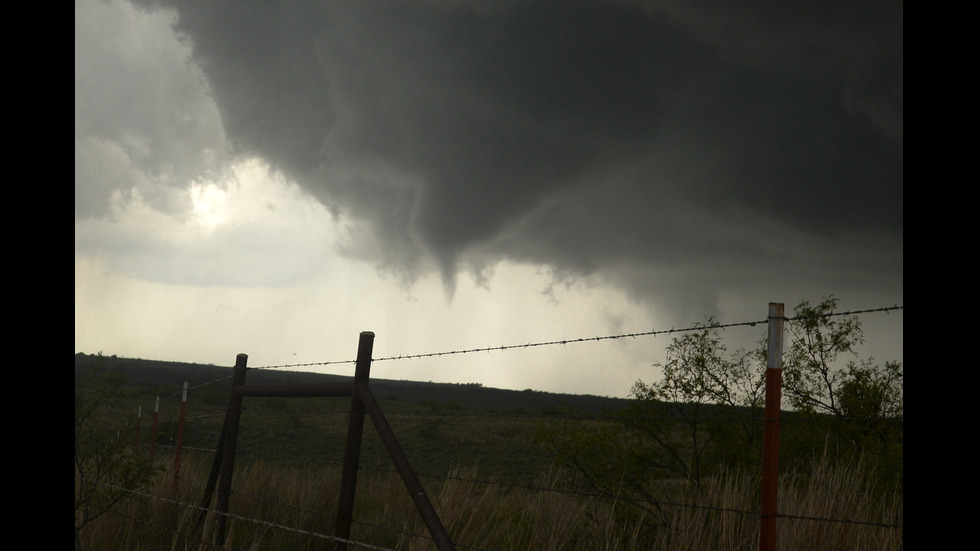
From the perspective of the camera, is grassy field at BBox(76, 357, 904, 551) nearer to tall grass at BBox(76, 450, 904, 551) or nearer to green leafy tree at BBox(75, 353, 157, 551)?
tall grass at BBox(76, 450, 904, 551)

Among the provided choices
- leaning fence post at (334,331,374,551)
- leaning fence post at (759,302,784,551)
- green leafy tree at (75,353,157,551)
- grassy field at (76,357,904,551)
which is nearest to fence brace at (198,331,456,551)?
leaning fence post at (334,331,374,551)

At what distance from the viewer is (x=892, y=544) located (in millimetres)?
4254

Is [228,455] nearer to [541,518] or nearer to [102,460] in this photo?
[102,460]

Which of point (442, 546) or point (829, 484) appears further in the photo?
point (829, 484)

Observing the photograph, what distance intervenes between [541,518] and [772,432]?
141 inches

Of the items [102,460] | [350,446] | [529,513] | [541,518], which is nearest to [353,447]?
[350,446]

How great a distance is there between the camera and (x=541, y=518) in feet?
20.8

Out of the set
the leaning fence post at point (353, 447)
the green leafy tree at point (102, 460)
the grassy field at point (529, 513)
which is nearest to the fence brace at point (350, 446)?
the leaning fence post at point (353, 447)

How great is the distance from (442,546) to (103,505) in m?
4.29
